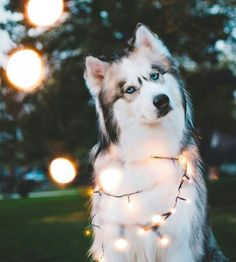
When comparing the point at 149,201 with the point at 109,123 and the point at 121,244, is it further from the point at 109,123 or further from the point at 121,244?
the point at 109,123

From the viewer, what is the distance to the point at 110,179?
127 inches

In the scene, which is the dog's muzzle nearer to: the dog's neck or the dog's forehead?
the dog's neck

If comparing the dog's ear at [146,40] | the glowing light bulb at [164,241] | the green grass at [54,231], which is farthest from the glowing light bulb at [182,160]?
the green grass at [54,231]

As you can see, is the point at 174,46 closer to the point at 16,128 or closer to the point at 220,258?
the point at 16,128

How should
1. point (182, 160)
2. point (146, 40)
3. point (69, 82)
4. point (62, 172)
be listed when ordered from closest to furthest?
point (182, 160) → point (146, 40) → point (62, 172) → point (69, 82)

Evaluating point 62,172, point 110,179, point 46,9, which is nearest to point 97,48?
point 46,9

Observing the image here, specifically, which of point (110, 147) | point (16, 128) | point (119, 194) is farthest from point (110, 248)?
point (16, 128)

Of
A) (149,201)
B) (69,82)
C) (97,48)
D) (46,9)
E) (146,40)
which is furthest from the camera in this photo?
(69,82)

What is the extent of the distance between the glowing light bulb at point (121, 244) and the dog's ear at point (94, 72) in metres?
0.98

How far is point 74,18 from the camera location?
404 inches

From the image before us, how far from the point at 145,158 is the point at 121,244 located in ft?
1.91

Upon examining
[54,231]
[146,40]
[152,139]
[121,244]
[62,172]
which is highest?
[146,40]

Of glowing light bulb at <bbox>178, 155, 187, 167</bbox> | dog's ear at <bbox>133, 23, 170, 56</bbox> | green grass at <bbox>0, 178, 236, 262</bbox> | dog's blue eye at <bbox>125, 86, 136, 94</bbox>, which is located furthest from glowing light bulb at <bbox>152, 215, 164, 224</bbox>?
green grass at <bbox>0, 178, 236, 262</bbox>

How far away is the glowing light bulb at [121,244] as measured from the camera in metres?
3.19
